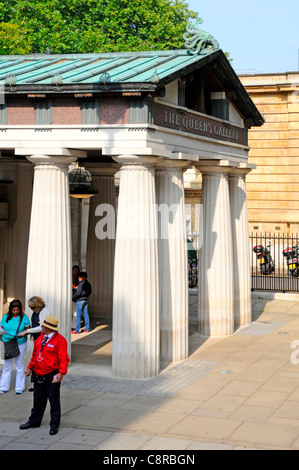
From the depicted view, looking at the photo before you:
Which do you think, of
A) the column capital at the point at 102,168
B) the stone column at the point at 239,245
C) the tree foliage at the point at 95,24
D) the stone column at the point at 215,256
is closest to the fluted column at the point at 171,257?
the stone column at the point at 215,256

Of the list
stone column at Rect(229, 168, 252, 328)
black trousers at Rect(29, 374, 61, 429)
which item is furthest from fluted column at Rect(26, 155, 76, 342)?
stone column at Rect(229, 168, 252, 328)

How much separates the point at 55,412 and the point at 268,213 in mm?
29692

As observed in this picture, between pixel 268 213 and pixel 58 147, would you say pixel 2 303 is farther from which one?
pixel 268 213

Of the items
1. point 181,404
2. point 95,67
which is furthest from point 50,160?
point 181,404

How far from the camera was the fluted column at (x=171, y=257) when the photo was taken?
1605cm

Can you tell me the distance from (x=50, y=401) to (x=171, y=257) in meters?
5.53

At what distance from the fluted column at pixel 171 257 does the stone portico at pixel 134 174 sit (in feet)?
0.07

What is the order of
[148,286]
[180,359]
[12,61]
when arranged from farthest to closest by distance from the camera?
[12,61]
[180,359]
[148,286]

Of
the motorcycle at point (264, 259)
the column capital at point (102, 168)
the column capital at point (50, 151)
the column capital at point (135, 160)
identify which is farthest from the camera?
the motorcycle at point (264, 259)

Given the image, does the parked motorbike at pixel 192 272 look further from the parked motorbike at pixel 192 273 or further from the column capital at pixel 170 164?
the column capital at pixel 170 164

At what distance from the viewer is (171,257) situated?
1612 centimetres

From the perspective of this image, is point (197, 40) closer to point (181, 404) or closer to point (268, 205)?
point (181, 404)

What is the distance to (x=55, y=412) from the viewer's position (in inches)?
443

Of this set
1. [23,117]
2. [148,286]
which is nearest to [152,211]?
[148,286]
